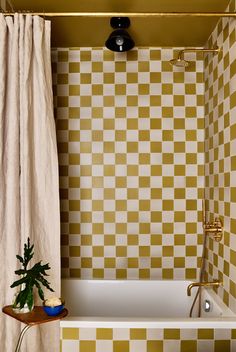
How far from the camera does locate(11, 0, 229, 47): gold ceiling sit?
1.99 metres

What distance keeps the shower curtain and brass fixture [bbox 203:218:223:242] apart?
872 mm

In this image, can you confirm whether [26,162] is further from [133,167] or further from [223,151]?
[223,151]

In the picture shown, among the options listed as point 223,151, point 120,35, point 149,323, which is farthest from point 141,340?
point 120,35

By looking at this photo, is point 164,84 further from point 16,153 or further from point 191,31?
point 16,153

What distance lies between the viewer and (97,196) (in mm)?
2580

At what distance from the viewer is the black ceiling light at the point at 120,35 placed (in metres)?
2.06

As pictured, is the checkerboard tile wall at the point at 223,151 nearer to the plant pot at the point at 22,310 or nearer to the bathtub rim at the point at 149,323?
the bathtub rim at the point at 149,323

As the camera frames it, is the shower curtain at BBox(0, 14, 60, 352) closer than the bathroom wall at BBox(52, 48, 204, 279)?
Yes

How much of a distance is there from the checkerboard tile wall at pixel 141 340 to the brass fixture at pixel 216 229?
576mm

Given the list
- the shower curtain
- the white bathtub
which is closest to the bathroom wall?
the white bathtub

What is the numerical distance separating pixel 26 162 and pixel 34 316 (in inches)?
27.6

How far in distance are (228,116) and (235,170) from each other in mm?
325

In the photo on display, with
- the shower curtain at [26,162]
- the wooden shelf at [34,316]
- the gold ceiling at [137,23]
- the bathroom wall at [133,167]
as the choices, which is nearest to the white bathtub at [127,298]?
the bathroom wall at [133,167]

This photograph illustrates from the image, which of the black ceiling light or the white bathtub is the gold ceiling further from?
the white bathtub
